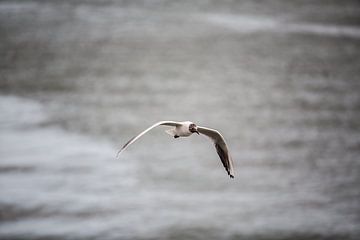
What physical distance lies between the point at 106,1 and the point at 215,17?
11.6ft

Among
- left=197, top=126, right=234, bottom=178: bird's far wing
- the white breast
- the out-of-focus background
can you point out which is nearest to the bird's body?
the white breast

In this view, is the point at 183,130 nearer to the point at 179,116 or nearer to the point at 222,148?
the point at 222,148

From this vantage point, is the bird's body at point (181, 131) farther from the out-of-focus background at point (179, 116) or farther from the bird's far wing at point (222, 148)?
the out-of-focus background at point (179, 116)

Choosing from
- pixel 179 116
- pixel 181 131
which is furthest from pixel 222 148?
pixel 179 116

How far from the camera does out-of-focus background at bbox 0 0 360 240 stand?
46.5 ft

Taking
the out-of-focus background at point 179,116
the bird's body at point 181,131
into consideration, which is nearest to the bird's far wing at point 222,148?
the bird's body at point 181,131

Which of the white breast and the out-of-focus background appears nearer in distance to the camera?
the white breast

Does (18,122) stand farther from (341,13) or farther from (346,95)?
(341,13)

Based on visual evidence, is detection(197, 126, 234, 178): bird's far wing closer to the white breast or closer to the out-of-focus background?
the white breast

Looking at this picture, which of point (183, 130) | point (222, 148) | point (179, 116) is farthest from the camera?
point (179, 116)

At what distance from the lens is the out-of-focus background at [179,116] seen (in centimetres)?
1417

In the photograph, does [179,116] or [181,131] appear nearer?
[181,131]

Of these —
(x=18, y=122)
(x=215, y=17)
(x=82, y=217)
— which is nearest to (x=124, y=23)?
(x=215, y=17)

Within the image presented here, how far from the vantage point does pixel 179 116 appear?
19328 millimetres
